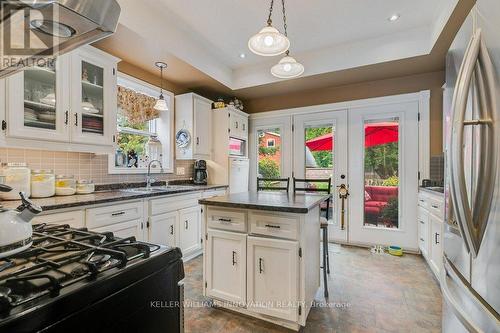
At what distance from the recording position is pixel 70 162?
2.45 metres

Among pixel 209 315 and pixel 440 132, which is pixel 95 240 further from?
pixel 440 132

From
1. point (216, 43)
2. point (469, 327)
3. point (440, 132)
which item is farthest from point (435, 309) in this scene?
point (216, 43)

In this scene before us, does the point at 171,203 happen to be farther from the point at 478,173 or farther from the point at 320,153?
the point at 478,173

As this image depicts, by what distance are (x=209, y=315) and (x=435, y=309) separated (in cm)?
183

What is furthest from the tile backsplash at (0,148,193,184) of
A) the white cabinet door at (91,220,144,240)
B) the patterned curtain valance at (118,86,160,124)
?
the white cabinet door at (91,220,144,240)

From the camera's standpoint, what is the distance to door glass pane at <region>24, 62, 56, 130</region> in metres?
1.92

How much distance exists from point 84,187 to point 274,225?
1.95m

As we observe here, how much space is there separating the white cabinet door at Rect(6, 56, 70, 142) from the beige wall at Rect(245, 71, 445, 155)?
301cm

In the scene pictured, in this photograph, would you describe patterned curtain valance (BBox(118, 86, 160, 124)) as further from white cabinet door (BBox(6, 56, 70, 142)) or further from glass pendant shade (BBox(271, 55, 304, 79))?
glass pendant shade (BBox(271, 55, 304, 79))

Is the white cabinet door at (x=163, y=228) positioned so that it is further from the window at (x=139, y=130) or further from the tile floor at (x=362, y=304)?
the window at (x=139, y=130)

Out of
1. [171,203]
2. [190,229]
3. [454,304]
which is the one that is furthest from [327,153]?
[454,304]

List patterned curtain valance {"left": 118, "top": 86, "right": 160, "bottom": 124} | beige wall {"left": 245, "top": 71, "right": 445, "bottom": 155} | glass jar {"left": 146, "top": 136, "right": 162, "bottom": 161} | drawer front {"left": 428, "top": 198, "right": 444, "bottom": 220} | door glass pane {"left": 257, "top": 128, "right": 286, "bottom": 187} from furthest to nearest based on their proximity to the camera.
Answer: door glass pane {"left": 257, "top": 128, "right": 286, "bottom": 187} < glass jar {"left": 146, "top": 136, "right": 162, "bottom": 161} < beige wall {"left": 245, "top": 71, "right": 445, "bottom": 155} < patterned curtain valance {"left": 118, "top": 86, "right": 160, "bottom": 124} < drawer front {"left": 428, "top": 198, "right": 444, "bottom": 220}

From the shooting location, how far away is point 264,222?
1749 mm

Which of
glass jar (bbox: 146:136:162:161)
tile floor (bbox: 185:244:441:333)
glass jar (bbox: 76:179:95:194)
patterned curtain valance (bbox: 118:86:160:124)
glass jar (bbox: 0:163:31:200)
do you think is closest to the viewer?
tile floor (bbox: 185:244:441:333)
